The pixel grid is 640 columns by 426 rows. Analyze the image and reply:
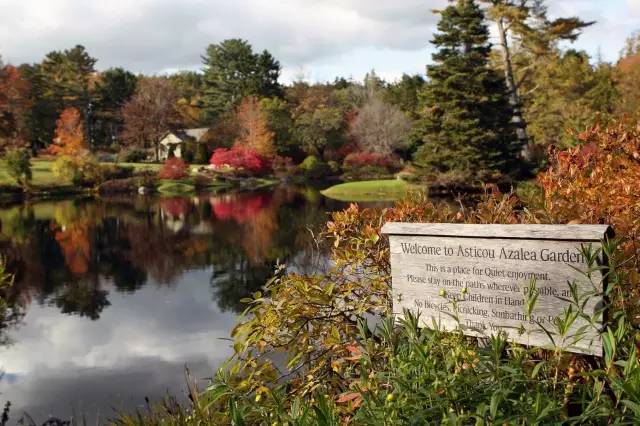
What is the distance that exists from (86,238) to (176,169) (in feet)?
84.8

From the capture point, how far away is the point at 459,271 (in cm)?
328

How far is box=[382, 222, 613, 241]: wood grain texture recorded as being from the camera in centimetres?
278

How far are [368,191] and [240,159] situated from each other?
56.8 ft

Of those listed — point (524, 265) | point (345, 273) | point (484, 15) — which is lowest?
point (345, 273)

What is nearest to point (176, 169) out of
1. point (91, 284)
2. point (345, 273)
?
point (91, 284)

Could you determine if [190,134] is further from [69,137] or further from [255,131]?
[69,137]

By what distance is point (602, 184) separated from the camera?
13.8 feet

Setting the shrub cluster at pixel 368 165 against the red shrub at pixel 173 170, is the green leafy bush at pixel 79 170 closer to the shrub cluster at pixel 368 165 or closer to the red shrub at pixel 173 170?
the red shrub at pixel 173 170

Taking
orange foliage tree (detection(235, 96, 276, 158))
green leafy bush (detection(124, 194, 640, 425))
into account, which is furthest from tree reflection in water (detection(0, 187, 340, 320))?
orange foliage tree (detection(235, 96, 276, 158))

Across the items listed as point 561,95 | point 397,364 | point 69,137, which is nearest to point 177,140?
point 69,137

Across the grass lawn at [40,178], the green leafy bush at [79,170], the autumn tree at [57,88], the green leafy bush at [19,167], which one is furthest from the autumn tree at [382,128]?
the autumn tree at [57,88]

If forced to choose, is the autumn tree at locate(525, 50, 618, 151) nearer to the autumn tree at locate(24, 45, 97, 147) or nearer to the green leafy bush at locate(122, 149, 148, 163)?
the green leafy bush at locate(122, 149, 148, 163)

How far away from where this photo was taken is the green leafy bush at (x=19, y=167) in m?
39.4

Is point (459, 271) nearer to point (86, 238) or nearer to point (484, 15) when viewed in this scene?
point (86, 238)
